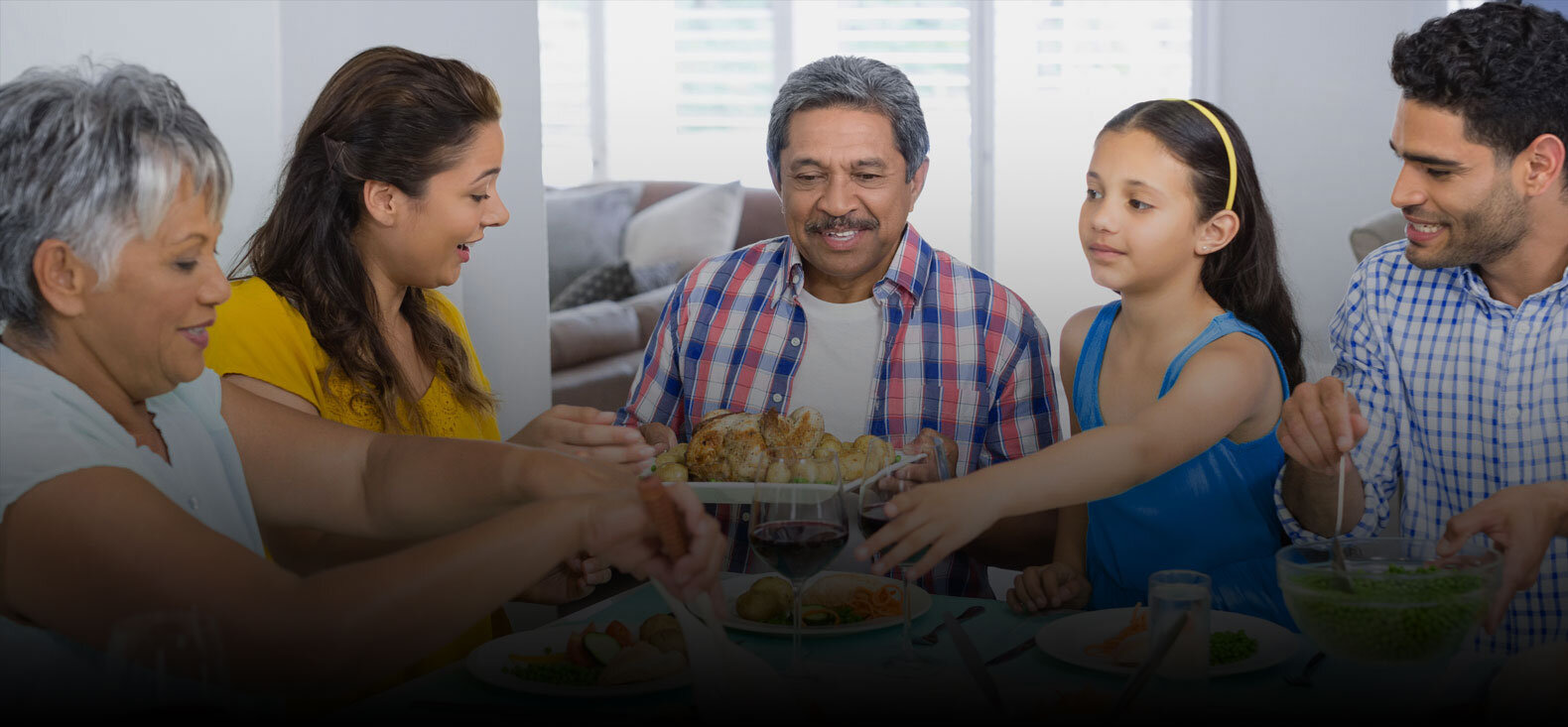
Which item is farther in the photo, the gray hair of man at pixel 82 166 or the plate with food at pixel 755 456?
the plate with food at pixel 755 456

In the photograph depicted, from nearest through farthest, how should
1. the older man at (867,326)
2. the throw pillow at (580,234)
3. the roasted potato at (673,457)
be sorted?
the roasted potato at (673,457), the older man at (867,326), the throw pillow at (580,234)

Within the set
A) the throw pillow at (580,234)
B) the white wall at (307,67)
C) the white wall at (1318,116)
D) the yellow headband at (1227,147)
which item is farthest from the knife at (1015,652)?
the throw pillow at (580,234)

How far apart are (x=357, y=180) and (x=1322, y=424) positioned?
4.37ft

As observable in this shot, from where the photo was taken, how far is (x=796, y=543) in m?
1.14

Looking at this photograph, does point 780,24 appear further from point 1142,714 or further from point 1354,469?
point 1142,714

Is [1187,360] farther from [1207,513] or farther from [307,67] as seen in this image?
[307,67]

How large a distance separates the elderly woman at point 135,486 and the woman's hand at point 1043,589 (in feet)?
1.74

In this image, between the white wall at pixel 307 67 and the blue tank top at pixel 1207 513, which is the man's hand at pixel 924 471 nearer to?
the blue tank top at pixel 1207 513

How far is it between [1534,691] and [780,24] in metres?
6.15

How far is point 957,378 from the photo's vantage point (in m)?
Answer: 2.11

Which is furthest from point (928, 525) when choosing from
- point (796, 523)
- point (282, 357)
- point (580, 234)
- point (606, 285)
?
point (580, 234)

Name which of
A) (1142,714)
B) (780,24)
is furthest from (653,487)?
(780,24)

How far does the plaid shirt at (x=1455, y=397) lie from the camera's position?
173 cm

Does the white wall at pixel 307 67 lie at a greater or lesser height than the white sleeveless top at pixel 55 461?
greater
